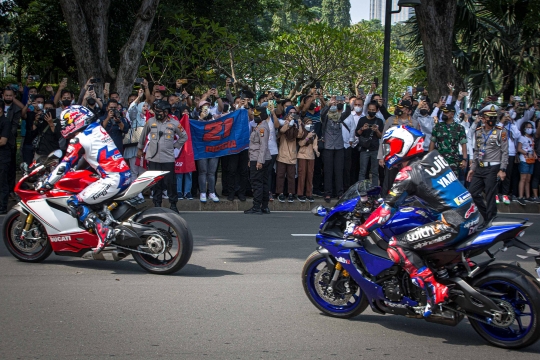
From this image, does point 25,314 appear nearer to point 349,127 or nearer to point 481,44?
point 349,127

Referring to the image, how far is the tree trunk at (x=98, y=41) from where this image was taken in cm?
1636

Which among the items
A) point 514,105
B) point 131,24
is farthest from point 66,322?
point 131,24

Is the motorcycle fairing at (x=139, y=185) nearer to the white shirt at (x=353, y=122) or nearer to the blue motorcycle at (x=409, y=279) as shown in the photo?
the blue motorcycle at (x=409, y=279)

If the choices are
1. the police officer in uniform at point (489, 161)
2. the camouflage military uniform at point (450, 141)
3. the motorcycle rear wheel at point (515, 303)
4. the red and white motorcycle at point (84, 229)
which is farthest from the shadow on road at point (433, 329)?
the camouflage military uniform at point (450, 141)

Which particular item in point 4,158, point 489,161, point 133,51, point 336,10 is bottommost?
point 4,158

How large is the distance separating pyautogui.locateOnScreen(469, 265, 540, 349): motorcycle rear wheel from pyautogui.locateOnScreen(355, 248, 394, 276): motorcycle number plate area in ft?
2.42

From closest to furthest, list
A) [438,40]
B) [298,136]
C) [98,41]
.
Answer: [298,136], [98,41], [438,40]

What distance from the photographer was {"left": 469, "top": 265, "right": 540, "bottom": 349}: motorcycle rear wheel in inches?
204

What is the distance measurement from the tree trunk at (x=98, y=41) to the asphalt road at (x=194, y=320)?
28.1 ft

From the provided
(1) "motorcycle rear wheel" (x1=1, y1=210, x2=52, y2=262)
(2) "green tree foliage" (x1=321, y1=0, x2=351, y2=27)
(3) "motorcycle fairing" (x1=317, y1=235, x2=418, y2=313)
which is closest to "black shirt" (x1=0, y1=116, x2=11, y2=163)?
(1) "motorcycle rear wheel" (x1=1, y1=210, x2=52, y2=262)

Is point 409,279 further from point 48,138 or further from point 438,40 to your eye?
point 438,40

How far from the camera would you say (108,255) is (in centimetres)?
802

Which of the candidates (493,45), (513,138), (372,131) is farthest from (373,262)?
(493,45)

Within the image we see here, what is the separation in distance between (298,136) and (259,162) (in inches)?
50.7
